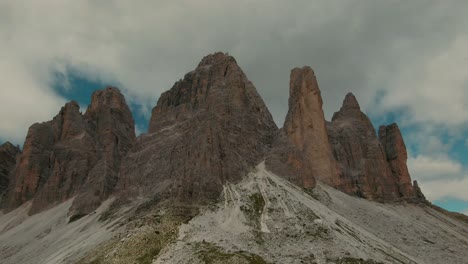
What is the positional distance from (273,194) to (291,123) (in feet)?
120

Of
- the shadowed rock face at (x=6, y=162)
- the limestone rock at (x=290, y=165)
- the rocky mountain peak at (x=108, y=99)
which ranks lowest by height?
the limestone rock at (x=290, y=165)

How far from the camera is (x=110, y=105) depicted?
140 metres

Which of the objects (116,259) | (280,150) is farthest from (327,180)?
(116,259)

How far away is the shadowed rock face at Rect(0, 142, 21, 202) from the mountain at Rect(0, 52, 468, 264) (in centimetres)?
518

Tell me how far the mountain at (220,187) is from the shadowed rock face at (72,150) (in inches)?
17.3

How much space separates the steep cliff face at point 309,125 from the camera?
96.4 metres

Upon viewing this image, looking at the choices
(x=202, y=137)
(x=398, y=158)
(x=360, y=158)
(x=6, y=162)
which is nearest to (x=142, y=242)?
(x=202, y=137)

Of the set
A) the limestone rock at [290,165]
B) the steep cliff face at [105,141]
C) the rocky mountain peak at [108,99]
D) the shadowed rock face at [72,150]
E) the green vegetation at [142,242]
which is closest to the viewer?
the green vegetation at [142,242]

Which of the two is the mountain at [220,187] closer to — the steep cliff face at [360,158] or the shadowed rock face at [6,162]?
the steep cliff face at [360,158]

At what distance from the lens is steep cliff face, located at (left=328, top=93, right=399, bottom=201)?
10631 cm

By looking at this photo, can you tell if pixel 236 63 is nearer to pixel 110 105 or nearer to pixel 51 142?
pixel 110 105

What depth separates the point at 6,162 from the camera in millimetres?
156500

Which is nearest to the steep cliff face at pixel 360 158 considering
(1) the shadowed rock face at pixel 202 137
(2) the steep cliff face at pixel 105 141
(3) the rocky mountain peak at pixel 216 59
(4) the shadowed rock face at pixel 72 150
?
(1) the shadowed rock face at pixel 202 137

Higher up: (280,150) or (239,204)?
(280,150)
